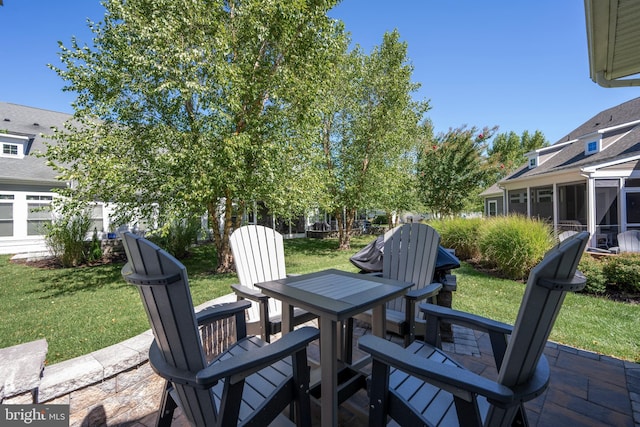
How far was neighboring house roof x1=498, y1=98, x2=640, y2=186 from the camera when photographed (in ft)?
29.7

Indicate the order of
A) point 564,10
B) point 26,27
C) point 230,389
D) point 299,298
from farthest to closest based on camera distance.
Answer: point 26,27 < point 564,10 < point 299,298 < point 230,389

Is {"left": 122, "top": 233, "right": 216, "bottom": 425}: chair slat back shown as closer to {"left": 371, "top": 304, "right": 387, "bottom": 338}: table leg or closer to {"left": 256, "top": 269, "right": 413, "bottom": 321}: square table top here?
{"left": 256, "top": 269, "right": 413, "bottom": 321}: square table top

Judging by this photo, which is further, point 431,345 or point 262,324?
point 262,324

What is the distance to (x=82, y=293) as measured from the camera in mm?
5328

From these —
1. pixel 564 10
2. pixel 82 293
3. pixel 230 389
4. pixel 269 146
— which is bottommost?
pixel 82 293

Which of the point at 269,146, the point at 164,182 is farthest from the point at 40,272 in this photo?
the point at 269,146

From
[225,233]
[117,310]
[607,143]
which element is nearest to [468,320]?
[117,310]

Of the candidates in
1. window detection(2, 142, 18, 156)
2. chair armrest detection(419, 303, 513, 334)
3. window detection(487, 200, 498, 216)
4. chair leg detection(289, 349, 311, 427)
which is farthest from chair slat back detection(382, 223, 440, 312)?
window detection(487, 200, 498, 216)

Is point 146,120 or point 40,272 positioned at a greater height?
point 146,120

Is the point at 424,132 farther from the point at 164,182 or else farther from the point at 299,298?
the point at 299,298

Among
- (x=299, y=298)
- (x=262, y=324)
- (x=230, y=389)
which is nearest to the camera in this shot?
(x=230, y=389)

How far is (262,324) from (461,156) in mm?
15174

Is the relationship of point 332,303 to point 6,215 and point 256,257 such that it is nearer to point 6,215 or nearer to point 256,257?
point 256,257

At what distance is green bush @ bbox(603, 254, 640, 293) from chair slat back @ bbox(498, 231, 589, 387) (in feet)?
18.1
